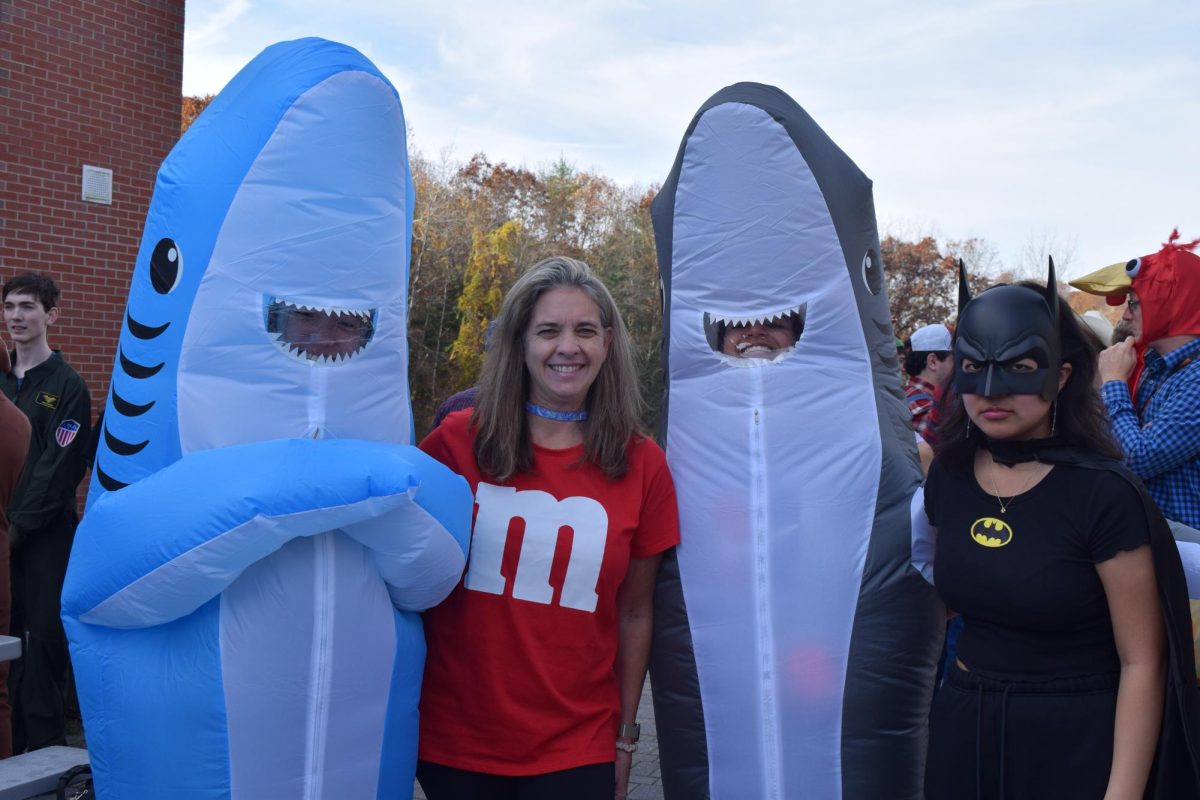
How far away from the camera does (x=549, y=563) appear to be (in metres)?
2.47

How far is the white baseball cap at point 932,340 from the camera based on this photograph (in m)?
5.80

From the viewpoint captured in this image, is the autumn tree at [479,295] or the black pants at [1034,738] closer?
the black pants at [1034,738]

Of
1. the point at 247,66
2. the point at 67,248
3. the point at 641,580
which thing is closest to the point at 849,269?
the point at 641,580

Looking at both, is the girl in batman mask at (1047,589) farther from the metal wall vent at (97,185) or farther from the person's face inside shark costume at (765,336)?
the metal wall vent at (97,185)

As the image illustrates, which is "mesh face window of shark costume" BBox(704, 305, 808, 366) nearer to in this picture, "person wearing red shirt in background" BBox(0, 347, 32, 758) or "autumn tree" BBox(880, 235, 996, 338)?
"person wearing red shirt in background" BBox(0, 347, 32, 758)

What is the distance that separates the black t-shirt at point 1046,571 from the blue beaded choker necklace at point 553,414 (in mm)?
949

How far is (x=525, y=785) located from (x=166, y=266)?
1489 millimetres

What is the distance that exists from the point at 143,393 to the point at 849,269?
177 cm

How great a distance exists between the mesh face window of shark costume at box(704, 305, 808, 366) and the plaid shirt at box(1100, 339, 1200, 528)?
0.95 meters

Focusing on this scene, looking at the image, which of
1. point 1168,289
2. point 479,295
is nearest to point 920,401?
point 1168,289

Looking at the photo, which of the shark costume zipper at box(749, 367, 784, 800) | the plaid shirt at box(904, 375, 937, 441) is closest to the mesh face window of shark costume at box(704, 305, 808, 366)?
the shark costume zipper at box(749, 367, 784, 800)

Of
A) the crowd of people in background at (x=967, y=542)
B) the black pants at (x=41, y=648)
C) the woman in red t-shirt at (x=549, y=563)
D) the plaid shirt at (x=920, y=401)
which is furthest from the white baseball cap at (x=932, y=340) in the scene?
the black pants at (x=41, y=648)

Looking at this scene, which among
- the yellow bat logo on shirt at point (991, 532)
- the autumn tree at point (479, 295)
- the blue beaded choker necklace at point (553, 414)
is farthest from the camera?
the autumn tree at point (479, 295)

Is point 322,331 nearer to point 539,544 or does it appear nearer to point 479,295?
point 539,544
